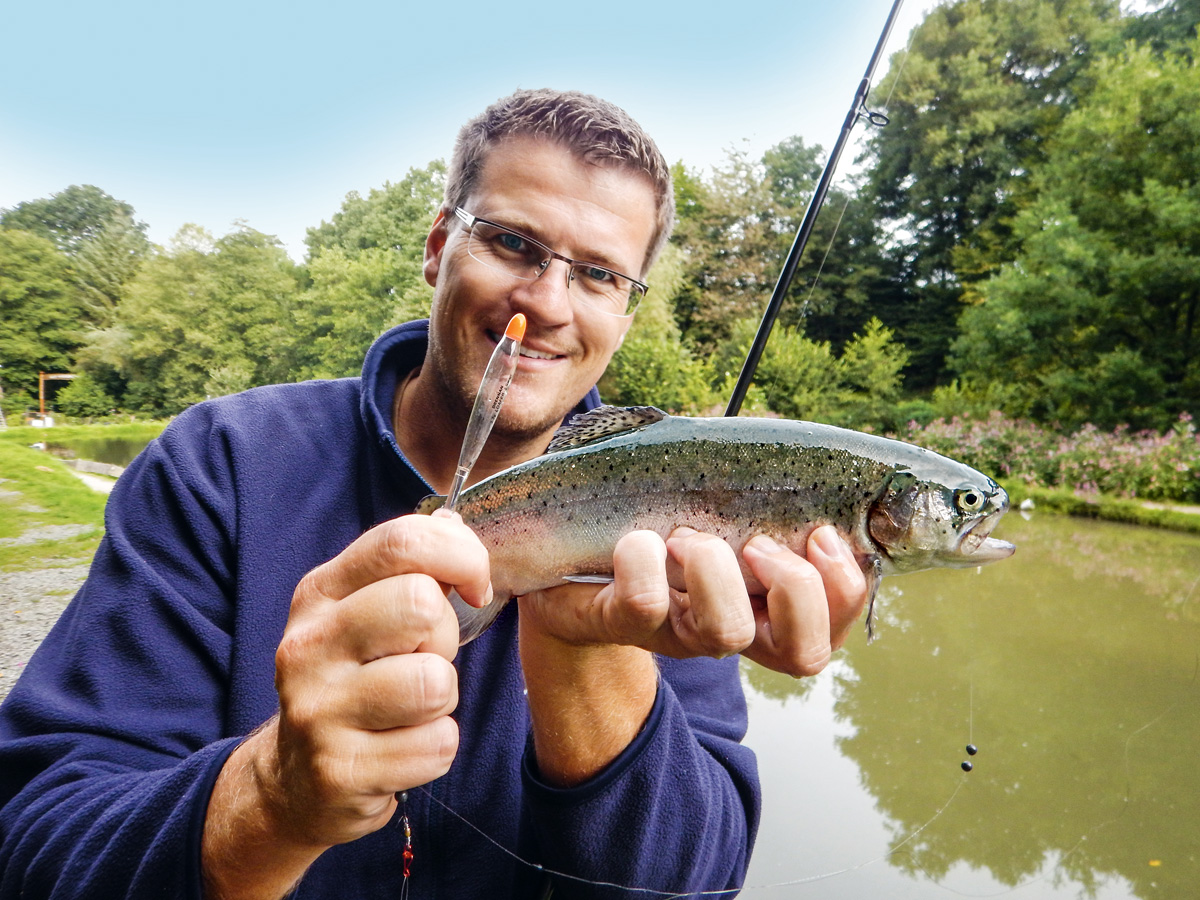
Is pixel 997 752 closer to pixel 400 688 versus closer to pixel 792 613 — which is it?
pixel 792 613

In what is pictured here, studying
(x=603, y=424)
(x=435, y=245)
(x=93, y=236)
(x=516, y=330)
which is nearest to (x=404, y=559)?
(x=516, y=330)

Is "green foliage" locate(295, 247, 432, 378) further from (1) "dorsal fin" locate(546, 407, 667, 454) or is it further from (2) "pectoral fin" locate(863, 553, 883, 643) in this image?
(2) "pectoral fin" locate(863, 553, 883, 643)

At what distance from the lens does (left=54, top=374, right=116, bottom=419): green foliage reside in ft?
100

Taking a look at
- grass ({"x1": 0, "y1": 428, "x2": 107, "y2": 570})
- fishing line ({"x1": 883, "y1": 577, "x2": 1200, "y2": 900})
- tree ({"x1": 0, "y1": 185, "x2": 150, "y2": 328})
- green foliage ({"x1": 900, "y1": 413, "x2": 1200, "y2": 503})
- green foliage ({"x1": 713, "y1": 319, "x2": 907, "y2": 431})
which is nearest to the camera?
fishing line ({"x1": 883, "y1": 577, "x2": 1200, "y2": 900})

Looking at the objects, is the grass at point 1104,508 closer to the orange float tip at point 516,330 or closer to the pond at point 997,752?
the pond at point 997,752

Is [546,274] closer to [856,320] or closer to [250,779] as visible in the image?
[250,779]

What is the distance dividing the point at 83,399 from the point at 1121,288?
3915cm

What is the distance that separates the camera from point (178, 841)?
1.12m

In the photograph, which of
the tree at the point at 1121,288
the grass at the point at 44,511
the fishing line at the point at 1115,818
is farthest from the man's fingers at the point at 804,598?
the tree at the point at 1121,288

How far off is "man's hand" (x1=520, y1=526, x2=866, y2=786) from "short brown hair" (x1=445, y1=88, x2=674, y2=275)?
4.27ft

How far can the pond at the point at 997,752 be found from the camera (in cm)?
386

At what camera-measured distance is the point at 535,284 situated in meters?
2.00

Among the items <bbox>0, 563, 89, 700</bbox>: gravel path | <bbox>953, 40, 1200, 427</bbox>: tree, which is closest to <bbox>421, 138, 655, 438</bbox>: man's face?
<bbox>0, 563, 89, 700</bbox>: gravel path

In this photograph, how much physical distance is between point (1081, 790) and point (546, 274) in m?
5.13
